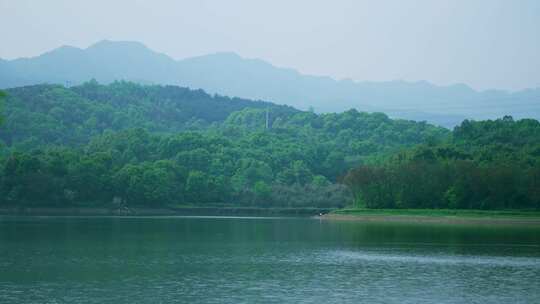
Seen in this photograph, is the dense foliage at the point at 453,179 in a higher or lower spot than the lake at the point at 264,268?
higher

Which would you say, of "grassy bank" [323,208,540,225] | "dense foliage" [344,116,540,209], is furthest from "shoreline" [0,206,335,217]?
"grassy bank" [323,208,540,225]

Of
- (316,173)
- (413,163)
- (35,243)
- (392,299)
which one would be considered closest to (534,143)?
(413,163)

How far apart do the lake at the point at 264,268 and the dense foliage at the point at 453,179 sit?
31.6 m

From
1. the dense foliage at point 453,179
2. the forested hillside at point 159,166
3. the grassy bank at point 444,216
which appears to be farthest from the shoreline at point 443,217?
the forested hillside at point 159,166

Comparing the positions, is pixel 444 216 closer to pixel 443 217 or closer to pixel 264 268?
pixel 443 217

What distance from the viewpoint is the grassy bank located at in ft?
310

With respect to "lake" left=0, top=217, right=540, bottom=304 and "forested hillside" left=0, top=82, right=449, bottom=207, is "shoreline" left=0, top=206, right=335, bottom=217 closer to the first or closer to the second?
"forested hillside" left=0, top=82, right=449, bottom=207

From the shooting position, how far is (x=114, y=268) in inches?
1666

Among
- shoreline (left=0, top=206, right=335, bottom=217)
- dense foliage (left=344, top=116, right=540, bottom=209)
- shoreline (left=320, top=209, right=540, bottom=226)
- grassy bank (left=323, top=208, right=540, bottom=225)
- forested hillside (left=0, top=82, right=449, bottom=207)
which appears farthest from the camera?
forested hillside (left=0, top=82, right=449, bottom=207)

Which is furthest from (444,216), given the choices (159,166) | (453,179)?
(159,166)

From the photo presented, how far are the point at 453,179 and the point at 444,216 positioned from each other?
281 inches

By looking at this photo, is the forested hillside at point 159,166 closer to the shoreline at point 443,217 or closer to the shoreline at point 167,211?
the shoreline at point 167,211

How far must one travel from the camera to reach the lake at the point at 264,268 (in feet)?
111

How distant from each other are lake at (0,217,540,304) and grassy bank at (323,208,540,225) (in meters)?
27.3
